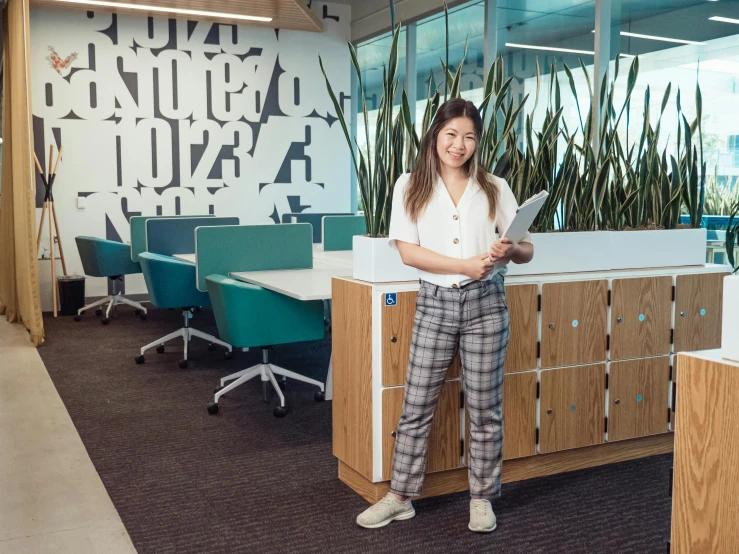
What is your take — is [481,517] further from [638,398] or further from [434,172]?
[434,172]

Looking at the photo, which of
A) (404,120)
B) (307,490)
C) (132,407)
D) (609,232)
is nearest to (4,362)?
(132,407)

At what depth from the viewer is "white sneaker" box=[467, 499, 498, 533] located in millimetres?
2502

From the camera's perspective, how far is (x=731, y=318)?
1520 millimetres

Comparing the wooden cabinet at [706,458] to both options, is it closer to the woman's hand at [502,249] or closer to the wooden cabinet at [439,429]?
the woman's hand at [502,249]

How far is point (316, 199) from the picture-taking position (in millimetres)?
8359

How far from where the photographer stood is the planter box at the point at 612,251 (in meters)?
2.97

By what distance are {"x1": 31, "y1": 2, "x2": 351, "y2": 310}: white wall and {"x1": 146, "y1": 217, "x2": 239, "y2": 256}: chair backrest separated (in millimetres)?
1930

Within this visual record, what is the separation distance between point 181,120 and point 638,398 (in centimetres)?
582

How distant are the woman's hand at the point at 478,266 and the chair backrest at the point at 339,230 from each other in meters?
3.39

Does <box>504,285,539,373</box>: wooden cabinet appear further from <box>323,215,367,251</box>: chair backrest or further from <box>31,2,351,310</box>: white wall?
<box>31,2,351,310</box>: white wall

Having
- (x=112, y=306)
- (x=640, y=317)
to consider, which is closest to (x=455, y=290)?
(x=640, y=317)

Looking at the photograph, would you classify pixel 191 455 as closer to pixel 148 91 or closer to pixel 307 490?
pixel 307 490

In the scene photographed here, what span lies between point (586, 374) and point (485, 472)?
0.71 meters

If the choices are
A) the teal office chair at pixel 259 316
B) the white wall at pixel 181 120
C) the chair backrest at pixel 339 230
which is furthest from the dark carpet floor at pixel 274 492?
the white wall at pixel 181 120
